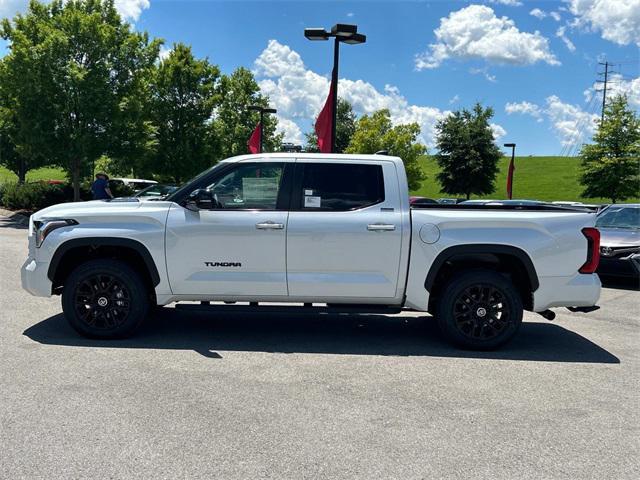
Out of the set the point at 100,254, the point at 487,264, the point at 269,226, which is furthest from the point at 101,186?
the point at 487,264

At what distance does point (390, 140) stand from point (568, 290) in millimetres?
42786

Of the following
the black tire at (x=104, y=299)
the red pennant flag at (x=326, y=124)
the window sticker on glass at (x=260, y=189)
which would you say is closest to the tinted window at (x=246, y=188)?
the window sticker on glass at (x=260, y=189)

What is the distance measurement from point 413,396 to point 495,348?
1657mm

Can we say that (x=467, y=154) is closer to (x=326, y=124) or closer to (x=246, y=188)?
(x=326, y=124)

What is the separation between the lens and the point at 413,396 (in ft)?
14.6

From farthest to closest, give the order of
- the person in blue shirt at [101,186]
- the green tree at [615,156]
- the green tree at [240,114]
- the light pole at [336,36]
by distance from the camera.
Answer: the green tree at [240,114] → the green tree at [615,156] → the person in blue shirt at [101,186] → the light pole at [336,36]

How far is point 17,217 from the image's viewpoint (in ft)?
71.6

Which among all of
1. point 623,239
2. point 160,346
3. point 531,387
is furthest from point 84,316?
point 623,239

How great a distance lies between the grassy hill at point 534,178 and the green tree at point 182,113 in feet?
115

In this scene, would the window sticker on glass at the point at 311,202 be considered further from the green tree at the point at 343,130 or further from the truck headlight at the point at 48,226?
the green tree at the point at 343,130

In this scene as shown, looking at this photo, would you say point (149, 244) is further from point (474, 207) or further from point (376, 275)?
point (474, 207)

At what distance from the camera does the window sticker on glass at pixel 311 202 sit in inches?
226

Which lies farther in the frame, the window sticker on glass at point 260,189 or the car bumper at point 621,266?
the car bumper at point 621,266

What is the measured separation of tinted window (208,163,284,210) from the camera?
18.9 ft
